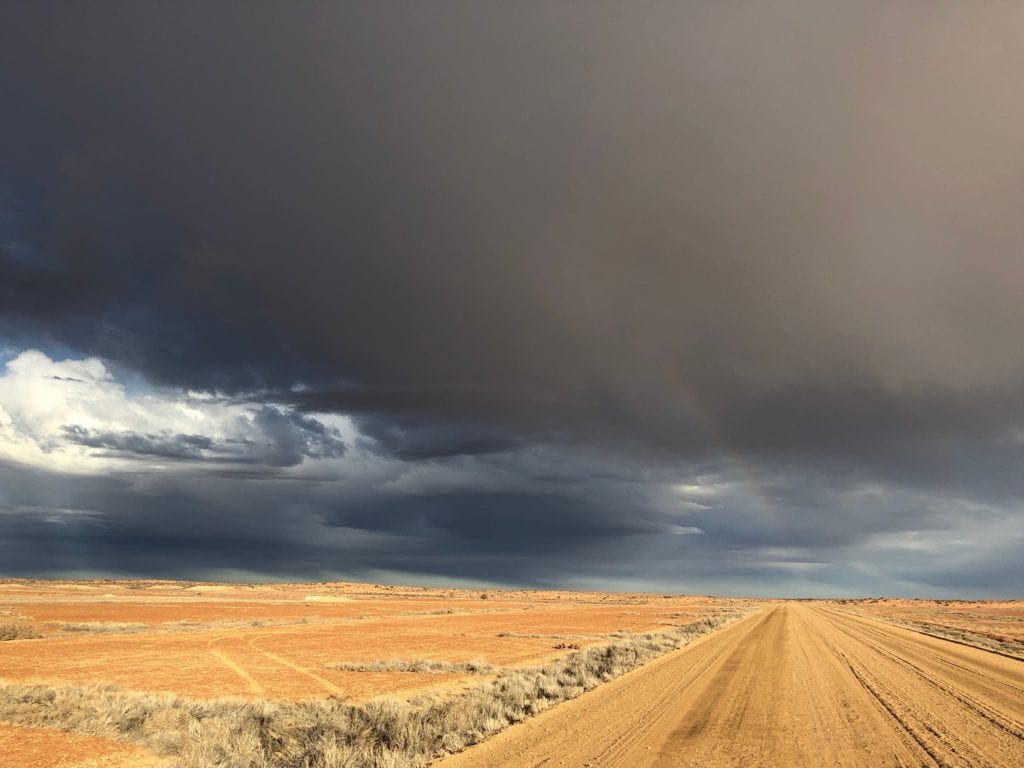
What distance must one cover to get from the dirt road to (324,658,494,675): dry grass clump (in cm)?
715

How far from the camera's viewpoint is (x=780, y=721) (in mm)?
13742

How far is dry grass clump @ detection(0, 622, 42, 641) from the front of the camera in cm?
3531

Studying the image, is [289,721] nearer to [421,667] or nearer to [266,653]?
[421,667]

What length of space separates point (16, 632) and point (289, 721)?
30.3m

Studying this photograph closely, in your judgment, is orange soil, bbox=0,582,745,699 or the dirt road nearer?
the dirt road

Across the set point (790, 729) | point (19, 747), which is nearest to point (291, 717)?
point (19, 747)

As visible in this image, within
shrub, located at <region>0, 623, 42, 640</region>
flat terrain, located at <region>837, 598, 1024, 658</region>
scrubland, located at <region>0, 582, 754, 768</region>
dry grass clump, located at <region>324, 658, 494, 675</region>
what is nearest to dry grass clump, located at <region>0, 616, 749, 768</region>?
scrubland, located at <region>0, 582, 754, 768</region>

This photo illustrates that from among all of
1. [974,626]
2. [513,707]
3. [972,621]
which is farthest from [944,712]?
[972,621]

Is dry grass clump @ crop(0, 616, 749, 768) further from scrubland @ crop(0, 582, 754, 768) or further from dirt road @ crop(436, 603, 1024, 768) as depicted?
dirt road @ crop(436, 603, 1024, 768)

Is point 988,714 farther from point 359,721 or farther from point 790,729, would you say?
point 359,721

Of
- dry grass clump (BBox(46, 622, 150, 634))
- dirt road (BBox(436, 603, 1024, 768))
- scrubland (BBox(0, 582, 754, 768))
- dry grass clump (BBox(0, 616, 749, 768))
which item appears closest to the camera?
dirt road (BBox(436, 603, 1024, 768))

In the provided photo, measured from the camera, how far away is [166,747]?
13.2 metres

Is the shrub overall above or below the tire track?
below

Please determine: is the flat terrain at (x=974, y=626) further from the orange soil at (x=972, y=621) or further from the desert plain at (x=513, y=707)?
the desert plain at (x=513, y=707)
